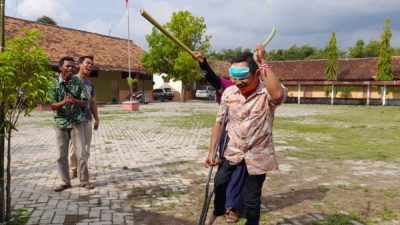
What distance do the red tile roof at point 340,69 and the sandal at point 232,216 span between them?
39055 millimetres

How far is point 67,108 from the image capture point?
203 inches

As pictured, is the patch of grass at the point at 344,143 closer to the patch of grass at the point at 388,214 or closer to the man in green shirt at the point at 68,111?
the patch of grass at the point at 388,214

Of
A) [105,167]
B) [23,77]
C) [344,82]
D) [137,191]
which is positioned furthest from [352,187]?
[344,82]

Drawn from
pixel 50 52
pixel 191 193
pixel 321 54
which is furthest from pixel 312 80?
pixel 191 193

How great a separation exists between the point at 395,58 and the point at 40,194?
44141 millimetres

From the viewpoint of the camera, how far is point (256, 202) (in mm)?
3201

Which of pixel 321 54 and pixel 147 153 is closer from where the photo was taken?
pixel 147 153

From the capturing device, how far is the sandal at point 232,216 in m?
4.23

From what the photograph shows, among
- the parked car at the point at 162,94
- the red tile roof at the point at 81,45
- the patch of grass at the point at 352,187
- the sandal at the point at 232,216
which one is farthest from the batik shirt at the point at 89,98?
the parked car at the point at 162,94

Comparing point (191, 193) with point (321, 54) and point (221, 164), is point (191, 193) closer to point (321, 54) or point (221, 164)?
point (221, 164)

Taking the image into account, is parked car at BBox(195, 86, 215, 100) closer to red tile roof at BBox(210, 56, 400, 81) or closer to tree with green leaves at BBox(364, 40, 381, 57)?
A: red tile roof at BBox(210, 56, 400, 81)

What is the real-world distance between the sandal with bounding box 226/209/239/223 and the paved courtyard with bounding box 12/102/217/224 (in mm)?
1038

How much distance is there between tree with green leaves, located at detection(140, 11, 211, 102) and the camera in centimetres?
3475

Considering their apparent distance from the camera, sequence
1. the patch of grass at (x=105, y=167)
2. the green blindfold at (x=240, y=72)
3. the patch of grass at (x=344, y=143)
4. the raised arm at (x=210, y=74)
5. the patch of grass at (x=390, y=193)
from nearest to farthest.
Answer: the green blindfold at (x=240, y=72) → the raised arm at (x=210, y=74) → the patch of grass at (x=390, y=193) → the patch of grass at (x=105, y=167) → the patch of grass at (x=344, y=143)
